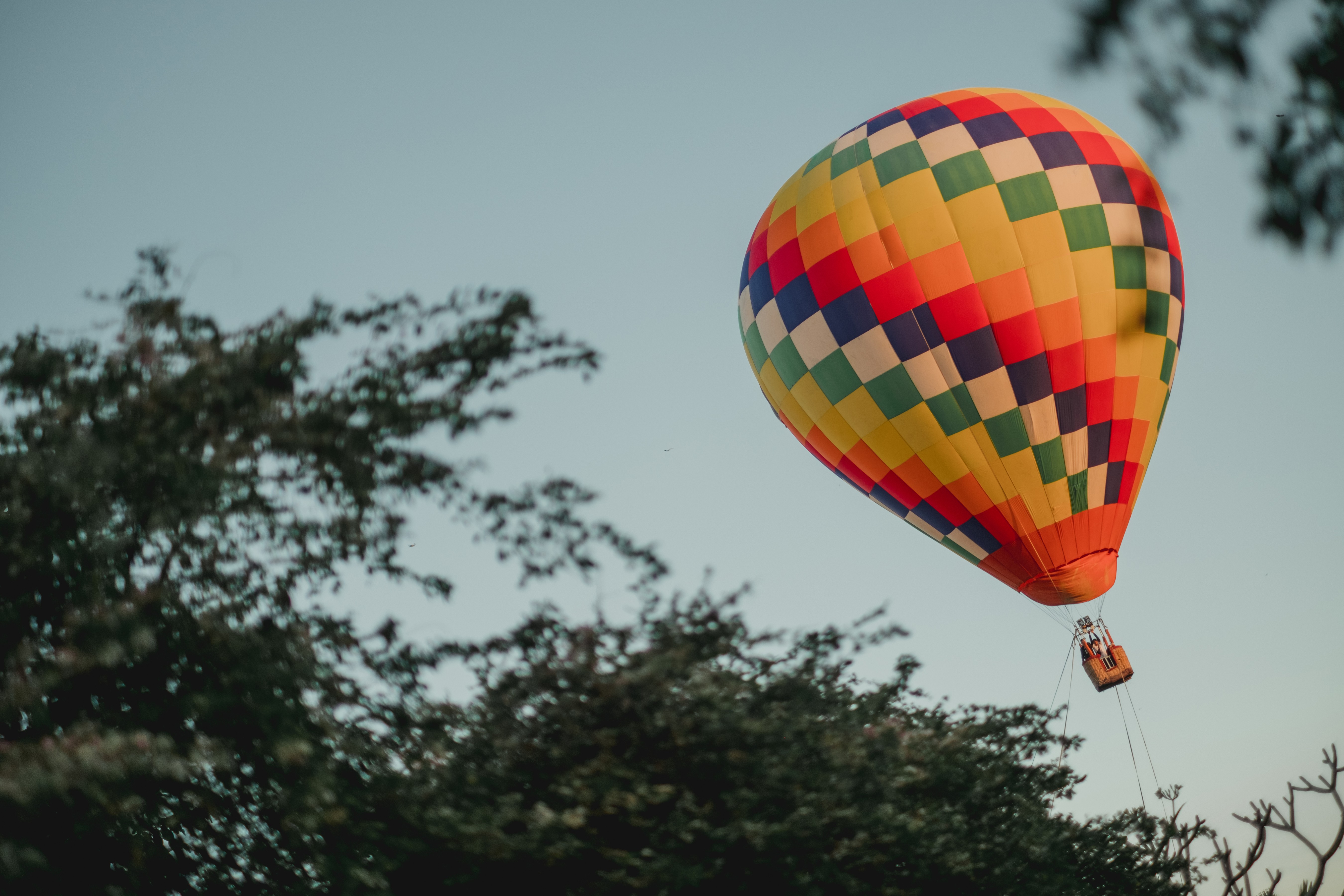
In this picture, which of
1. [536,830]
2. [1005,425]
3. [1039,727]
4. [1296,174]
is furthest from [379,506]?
[1005,425]

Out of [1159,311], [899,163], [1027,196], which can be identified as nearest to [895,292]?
[899,163]

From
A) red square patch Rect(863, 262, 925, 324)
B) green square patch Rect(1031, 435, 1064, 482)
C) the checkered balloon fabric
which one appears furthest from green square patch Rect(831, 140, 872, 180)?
green square patch Rect(1031, 435, 1064, 482)

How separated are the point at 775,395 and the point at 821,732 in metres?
8.77

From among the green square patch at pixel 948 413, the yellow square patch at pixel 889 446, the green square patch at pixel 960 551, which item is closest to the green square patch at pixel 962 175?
the green square patch at pixel 948 413

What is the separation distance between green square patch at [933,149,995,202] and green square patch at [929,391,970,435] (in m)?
2.77

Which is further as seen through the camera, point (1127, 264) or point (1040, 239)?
point (1127, 264)

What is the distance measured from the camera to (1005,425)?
12891mm

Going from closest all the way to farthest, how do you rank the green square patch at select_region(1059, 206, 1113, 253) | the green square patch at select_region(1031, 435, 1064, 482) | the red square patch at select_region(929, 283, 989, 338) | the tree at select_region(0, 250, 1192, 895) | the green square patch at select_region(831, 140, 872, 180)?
the tree at select_region(0, 250, 1192, 895) < the red square patch at select_region(929, 283, 989, 338) < the green square patch at select_region(1059, 206, 1113, 253) < the green square patch at select_region(1031, 435, 1064, 482) < the green square patch at select_region(831, 140, 872, 180)

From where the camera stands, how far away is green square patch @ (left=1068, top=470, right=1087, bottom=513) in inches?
513

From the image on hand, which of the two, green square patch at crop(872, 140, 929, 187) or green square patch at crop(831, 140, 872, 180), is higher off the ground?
green square patch at crop(831, 140, 872, 180)

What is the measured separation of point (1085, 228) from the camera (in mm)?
12867

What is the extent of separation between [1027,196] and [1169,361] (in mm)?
3456

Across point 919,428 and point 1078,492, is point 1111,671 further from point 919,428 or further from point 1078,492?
point 919,428

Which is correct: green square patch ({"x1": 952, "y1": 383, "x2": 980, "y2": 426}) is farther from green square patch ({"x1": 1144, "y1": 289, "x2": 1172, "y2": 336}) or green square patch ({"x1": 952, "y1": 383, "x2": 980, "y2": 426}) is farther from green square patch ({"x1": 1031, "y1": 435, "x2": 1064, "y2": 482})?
green square patch ({"x1": 1144, "y1": 289, "x2": 1172, "y2": 336})
